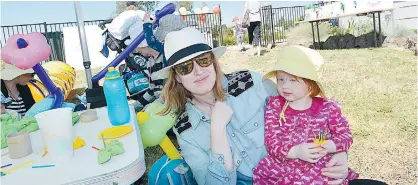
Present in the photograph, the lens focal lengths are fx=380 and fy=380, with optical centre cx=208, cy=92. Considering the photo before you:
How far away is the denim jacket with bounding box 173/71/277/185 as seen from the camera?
1.73 m

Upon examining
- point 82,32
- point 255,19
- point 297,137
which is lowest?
point 297,137

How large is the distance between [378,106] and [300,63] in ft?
10.3

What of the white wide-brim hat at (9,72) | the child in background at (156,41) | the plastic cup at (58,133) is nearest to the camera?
the plastic cup at (58,133)

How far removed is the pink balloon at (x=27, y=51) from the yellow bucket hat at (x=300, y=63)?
42.9 inches

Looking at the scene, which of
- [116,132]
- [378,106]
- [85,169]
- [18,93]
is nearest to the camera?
[85,169]

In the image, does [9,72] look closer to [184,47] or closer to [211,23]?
[184,47]

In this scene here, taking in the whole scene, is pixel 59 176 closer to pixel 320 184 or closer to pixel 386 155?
pixel 320 184

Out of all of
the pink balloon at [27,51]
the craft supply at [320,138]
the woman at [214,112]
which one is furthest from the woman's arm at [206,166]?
the pink balloon at [27,51]

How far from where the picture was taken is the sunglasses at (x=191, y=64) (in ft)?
5.49

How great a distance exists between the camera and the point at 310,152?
1627 millimetres

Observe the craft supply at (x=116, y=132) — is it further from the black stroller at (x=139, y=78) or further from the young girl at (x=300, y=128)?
the black stroller at (x=139, y=78)

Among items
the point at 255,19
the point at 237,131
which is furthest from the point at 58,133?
the point at 255,19

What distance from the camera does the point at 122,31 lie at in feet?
12.5

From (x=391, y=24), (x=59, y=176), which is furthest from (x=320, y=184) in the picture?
(x=391, y=24)
